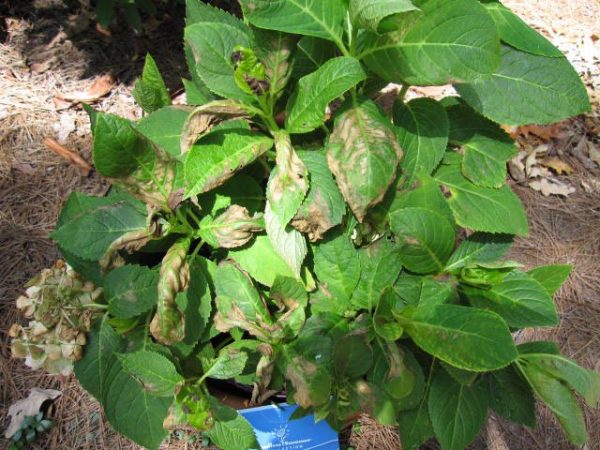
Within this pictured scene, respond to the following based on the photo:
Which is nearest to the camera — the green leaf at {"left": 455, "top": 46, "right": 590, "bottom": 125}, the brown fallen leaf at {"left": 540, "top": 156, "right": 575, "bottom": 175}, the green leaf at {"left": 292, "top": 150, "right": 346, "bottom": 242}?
the green leaf at {"left": 292, "top": 150, "right": 346, "bottom": 242}

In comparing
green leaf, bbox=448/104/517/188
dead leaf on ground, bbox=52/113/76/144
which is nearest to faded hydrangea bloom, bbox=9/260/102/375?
green leaf, bbox=448/104/517/188

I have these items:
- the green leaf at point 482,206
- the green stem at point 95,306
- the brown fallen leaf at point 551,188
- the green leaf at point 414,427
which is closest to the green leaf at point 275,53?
the green leaf at point 482,206

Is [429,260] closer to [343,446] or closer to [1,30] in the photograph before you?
[343,446]

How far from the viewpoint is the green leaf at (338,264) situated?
3.72ft

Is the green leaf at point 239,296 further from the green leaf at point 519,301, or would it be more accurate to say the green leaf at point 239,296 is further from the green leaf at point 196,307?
the green leaf at point 519,301

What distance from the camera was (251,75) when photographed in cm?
100

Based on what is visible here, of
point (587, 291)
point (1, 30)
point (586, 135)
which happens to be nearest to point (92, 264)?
point (1, 30)

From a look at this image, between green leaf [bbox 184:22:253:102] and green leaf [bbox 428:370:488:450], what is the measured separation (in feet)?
2.66

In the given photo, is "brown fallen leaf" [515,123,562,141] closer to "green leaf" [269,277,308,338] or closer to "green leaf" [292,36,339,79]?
"green leaf" [292,36,339,79]

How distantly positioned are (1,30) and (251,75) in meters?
2.08

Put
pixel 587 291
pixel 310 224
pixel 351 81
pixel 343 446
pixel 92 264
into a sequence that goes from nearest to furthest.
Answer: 1. pixel 351 81
2. pixel 310 224
3. pixel 92 264
4. pixel 343 446
5. pixel 587 291

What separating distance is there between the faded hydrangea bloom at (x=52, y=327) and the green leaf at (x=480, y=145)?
3.25ft

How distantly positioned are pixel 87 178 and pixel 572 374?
1989mm

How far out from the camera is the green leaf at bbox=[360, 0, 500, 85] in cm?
90
